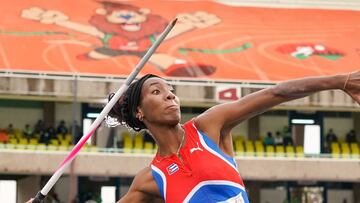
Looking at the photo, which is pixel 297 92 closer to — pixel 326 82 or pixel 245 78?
pixel 326 82

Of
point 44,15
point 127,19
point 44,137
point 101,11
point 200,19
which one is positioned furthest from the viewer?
point 200,19

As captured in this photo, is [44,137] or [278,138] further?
[278,138]

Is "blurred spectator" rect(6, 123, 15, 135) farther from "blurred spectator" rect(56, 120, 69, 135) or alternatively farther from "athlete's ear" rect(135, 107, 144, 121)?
"athlete's ear" rect(135, 107, 144, 121)

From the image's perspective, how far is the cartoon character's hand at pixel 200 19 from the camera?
104 ft

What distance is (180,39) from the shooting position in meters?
30.7

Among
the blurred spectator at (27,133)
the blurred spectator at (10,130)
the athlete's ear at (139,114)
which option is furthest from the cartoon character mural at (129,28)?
the athlete's ear at (139,114)

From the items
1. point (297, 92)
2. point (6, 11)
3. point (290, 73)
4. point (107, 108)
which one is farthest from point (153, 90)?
point (6, 11)

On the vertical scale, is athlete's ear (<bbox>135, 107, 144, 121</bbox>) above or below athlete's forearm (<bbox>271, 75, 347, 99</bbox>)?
below

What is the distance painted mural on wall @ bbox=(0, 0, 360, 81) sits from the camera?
2888 centimetres

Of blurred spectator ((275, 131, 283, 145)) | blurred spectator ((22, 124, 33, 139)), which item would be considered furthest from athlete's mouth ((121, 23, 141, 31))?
blurred spectator ((275, 131, 283, 145))

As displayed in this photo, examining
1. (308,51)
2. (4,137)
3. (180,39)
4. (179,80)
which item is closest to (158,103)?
(179,80)

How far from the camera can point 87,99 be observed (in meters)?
28.2

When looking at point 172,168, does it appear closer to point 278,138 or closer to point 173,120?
point 173,120

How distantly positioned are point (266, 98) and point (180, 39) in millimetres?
26304
